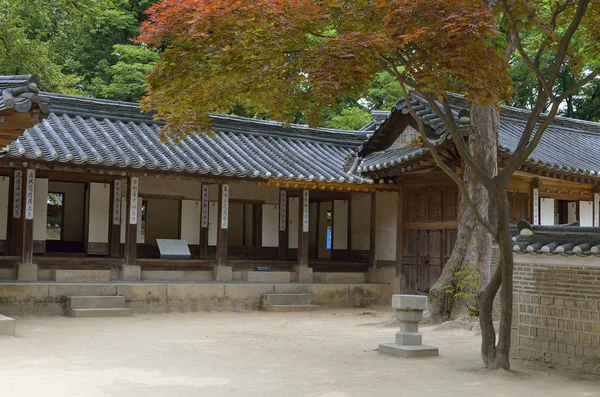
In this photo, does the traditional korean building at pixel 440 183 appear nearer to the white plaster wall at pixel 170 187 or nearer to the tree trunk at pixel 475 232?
the tree trunk at pixel 475 232

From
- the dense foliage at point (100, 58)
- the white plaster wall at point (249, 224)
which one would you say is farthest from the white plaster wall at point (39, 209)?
the white plaster wall at point (249, 224)

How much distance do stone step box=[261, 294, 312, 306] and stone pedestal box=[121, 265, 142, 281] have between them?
9.73ft

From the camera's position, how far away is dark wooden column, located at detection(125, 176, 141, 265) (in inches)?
639

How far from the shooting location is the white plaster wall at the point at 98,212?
17141 mm

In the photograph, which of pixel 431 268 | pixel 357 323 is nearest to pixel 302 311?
pixel 357 323

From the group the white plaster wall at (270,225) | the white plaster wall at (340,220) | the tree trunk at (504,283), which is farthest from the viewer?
the white plaster wall at (340,220)

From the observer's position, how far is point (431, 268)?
17.5m

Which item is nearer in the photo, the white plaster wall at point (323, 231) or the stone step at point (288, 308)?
the stone step at point (288, 308)

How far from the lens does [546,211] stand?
17906 mm

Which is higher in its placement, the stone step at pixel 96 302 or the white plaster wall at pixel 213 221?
the white plaster wall at pixel 213 221

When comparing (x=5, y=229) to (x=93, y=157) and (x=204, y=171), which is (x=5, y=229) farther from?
(x=204, y=171)

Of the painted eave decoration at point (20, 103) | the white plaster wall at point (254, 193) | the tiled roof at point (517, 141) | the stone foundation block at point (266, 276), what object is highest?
the tiled roof at point (517, 141)

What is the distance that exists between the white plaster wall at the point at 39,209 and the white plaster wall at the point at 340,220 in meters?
8.07

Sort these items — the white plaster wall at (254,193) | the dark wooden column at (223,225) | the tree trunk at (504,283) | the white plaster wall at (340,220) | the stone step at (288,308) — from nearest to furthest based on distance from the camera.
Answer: the tree trunk at (504,283)
the stone step at (288,308)
the dark wooden column at (223,225)
the white plaster wall at (254,193)
the white plaster wall at (340,220)
